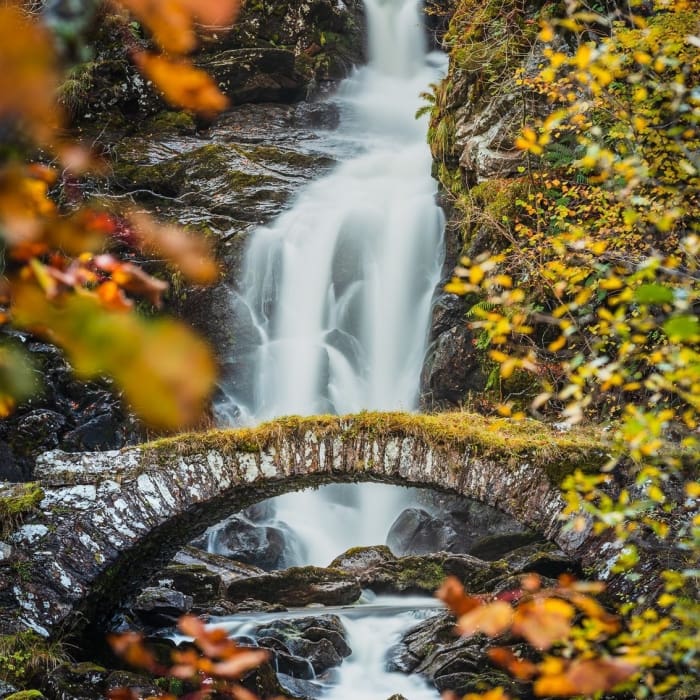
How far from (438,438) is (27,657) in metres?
3.73

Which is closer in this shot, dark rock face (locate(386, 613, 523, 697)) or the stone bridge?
the stone bridge

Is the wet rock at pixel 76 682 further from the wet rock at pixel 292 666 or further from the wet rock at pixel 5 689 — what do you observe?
the wet rock at pixel 292 666

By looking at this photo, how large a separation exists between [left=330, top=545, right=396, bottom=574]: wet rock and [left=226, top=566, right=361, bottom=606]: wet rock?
64 cm

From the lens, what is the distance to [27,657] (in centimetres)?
577

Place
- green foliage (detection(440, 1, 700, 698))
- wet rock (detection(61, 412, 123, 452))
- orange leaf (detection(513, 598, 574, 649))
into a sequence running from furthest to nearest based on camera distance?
wet rock (detection(61, 412, 123, 452)) < green foliage (detection(440, 1, 700, 698)) < orange leaf (detection(513, 598, 574, 649))

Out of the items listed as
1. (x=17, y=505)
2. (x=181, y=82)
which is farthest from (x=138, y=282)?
(x=17, y=505)

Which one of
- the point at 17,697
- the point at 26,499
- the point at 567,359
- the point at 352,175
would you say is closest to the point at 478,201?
the point at 567,359

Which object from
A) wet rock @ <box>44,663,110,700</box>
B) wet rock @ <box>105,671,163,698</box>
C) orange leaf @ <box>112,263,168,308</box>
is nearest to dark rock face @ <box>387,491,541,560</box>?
wet rock @ <box>105,671,163,698</box>

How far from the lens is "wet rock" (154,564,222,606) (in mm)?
9391

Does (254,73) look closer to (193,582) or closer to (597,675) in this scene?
(193,582)

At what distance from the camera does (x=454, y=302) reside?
39.7 ft

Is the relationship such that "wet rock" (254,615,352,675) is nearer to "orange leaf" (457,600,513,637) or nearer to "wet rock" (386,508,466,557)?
"wet rock" (386,508,466,557)

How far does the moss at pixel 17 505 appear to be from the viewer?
251 inches

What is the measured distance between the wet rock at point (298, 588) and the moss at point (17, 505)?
12.9 ft
